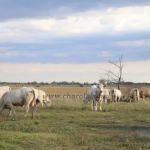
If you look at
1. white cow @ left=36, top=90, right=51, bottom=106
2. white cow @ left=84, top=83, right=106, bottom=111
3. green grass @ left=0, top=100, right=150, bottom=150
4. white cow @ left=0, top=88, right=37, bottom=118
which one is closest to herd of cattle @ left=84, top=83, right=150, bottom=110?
white cow @ left=84, top=83, right=106, bottom=111

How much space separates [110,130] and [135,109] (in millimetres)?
10182

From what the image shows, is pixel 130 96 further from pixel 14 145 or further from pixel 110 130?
pixel 14 145

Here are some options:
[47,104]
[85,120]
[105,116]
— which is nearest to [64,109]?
[47,104]

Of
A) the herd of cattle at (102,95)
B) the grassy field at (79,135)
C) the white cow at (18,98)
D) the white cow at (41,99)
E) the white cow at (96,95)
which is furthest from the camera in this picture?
the herd of cattle at (102,95)

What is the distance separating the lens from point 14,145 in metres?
11.7

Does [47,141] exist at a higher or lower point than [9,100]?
lower

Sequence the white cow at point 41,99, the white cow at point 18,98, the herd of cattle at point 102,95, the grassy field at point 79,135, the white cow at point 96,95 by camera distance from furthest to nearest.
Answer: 1. the herd of cattle at point 102,95
2. the white cow at point 96,95
3. the white cow at point 41,99
4. the white cow at point 18,98
5. the grassy field at point 79,135

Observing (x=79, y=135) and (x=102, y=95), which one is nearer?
(x=79, y=135)

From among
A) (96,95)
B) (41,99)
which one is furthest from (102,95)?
(41,99)

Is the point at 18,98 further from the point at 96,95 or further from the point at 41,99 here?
the point at 96,95

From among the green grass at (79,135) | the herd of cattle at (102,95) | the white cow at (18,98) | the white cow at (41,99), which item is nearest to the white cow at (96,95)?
the herd of cattle at (102,95)

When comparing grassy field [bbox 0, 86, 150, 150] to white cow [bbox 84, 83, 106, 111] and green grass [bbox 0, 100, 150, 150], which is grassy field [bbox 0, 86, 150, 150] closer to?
green grass [bbox 0, 100, 150, 150]

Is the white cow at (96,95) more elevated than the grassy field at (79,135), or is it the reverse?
the white cow at (96,95)

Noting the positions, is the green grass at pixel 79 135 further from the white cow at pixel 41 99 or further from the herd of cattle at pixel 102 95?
the herd of cattle at pixel 102 95
